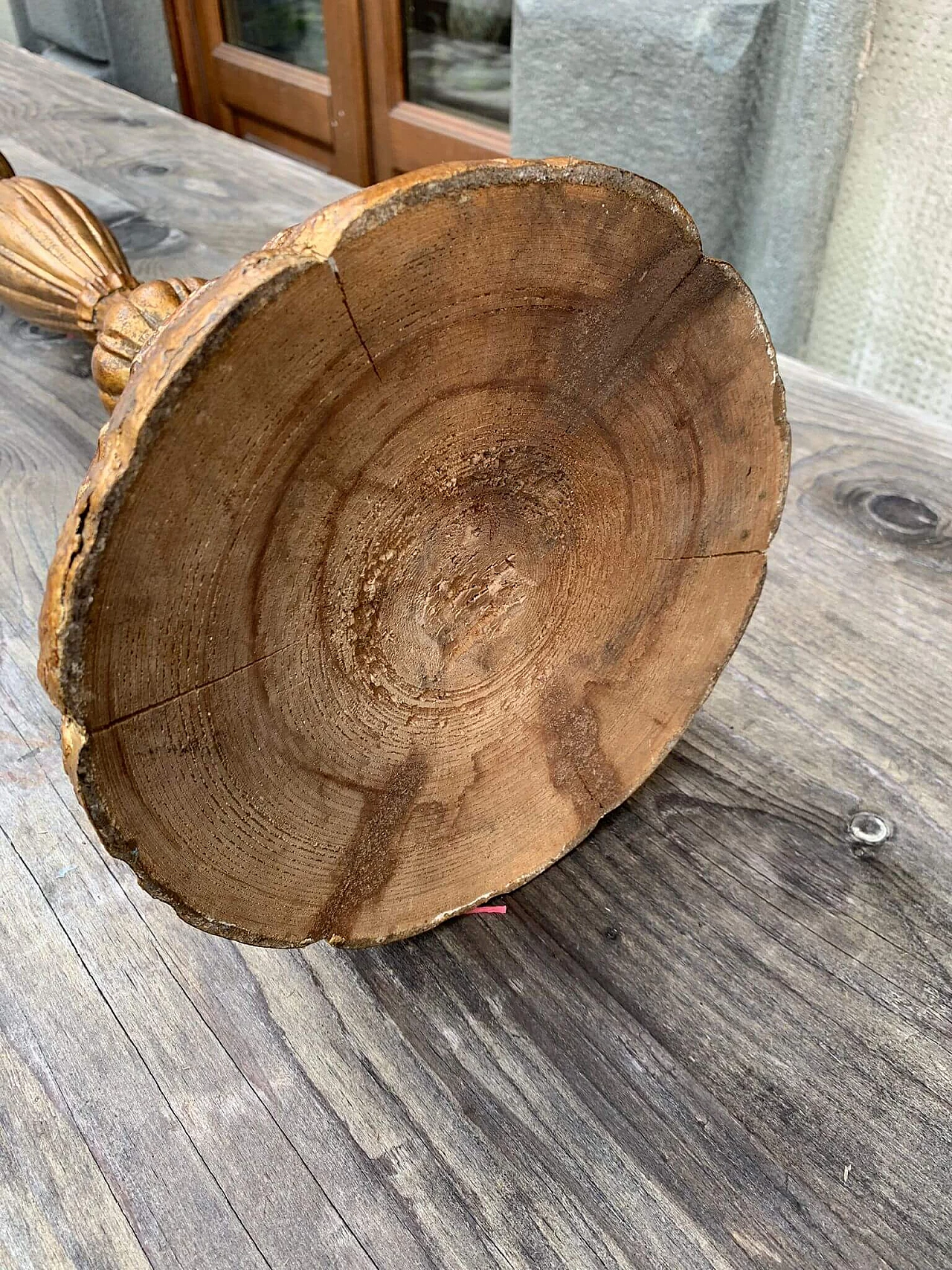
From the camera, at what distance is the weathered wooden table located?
0.66 metres

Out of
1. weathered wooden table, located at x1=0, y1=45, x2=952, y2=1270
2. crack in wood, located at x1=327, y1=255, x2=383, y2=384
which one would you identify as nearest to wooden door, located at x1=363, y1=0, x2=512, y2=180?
weathered wooden table, located at x1=0, y1=45, x2=952, y2=1270

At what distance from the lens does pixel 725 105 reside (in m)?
1.52

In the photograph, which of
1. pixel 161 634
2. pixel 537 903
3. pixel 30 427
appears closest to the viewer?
pixel 161 634

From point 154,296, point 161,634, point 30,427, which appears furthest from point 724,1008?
point 30,427

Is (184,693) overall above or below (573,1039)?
above

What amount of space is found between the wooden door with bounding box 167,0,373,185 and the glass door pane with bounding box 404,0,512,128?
144mm

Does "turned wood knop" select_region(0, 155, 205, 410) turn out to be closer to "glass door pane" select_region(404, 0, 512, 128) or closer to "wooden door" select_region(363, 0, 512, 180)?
"wooden door" select_region(363, 0, 512, 180)

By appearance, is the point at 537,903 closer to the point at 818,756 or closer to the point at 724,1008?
the point at 724,1008

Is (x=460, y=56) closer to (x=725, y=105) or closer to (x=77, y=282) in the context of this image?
(x=725, y=105)

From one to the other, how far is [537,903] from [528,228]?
52 cm

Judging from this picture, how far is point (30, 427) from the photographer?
1396 millimetres

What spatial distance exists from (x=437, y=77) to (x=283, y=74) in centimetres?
59

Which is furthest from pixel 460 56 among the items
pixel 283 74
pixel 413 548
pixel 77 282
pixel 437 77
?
pixel 413 548

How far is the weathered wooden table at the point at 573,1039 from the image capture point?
26.2 inches
